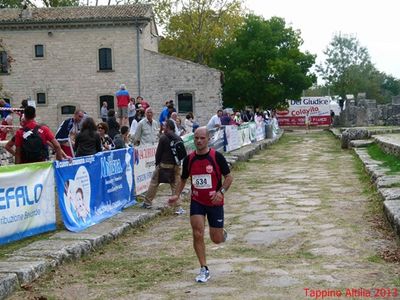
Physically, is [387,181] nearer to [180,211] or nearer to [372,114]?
[180,211]

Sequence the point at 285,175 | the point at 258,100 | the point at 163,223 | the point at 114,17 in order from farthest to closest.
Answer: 1. the point at 258,100
2. the point at 114,17
3. the point at 285,175
4. the point at 163,223

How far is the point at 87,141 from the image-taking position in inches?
410

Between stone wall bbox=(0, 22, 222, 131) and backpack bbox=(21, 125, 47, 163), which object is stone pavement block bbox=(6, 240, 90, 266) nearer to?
backpack bbox=(21, 125, 47, 163)

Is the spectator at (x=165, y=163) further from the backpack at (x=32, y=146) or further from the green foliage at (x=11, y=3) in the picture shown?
the green foliage at (x=11, y=3)

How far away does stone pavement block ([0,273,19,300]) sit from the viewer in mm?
5676

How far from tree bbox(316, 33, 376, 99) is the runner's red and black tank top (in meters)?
69.6

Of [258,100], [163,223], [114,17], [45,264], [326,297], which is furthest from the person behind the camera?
[258,100]

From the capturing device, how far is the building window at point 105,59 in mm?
39281

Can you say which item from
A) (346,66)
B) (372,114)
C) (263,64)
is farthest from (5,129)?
(346,66)

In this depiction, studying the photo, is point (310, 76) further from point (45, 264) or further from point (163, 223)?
point (45, 264)

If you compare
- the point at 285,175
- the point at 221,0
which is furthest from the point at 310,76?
the point at 285,175

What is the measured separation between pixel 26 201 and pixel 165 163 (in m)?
3.50

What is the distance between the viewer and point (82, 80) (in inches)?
1559

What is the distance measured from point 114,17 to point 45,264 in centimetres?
3332
